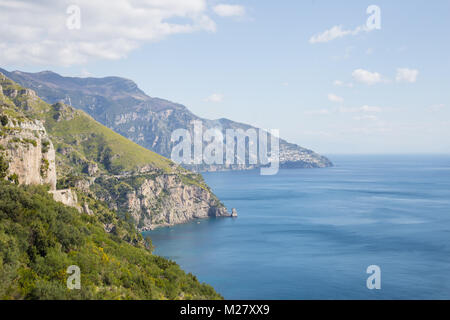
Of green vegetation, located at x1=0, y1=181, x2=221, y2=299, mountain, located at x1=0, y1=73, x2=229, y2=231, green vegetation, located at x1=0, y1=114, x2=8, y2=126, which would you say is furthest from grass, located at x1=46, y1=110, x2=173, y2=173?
green vegetation, located at x1=0, y1=181, x2=221, y2=299

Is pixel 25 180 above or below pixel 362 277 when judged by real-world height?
above

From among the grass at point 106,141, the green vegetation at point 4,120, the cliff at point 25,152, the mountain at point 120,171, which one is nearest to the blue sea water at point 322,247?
the mountain at point 120,171

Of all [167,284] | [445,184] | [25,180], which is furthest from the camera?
[445,184]

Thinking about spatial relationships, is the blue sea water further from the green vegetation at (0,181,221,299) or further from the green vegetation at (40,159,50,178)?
the green vegetation at (40,159,50,178)
